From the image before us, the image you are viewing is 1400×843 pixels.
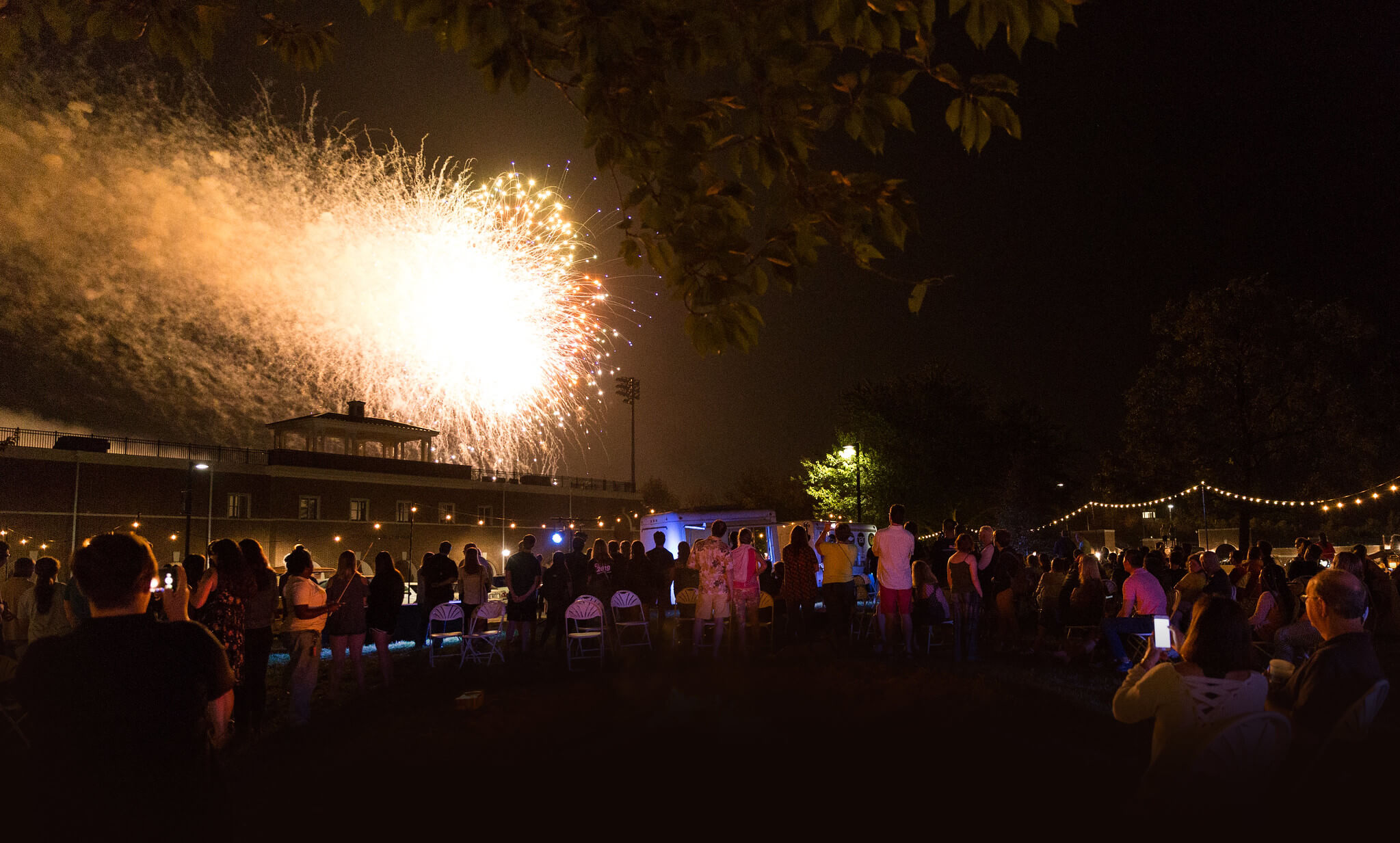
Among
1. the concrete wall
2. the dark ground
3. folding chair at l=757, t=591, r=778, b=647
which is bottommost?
the dark ground

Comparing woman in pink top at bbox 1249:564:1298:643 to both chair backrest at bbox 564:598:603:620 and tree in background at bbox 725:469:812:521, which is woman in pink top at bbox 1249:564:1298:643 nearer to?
chair backrest at bbox 564:598:603:620

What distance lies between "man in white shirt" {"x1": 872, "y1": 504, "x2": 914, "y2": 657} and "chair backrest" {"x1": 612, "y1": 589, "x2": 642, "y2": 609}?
3384 mm

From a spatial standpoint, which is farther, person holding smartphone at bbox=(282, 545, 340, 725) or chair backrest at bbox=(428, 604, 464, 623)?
chair backrest at bbox=(428, 604, 464, 623)

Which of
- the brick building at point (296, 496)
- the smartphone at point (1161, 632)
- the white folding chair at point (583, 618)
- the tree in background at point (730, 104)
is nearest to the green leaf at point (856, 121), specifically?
the tree in background at point (730, 104)

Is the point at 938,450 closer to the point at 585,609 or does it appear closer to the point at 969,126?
the point at 585,609

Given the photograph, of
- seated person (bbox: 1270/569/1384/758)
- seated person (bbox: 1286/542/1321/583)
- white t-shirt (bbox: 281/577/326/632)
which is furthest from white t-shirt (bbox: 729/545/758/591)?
seated person (bbox: 1270/569/1384/758)

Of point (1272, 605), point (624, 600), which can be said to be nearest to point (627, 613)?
point (624, 600)

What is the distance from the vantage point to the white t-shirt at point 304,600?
780 cm

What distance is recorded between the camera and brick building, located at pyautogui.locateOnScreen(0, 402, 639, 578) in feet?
115

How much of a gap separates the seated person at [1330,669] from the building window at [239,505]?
42.6m

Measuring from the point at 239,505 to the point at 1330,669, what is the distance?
43.2 m

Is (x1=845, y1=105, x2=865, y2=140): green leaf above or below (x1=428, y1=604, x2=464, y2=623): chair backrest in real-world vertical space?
above

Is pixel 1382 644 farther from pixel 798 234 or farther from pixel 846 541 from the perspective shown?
pixel 798 234

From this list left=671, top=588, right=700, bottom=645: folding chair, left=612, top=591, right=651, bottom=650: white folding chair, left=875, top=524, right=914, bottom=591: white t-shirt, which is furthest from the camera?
left=671, top=588, right=700, bottom=645: folding chair
